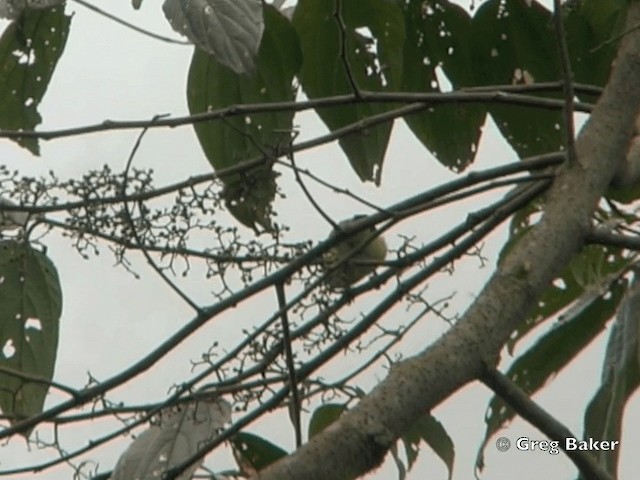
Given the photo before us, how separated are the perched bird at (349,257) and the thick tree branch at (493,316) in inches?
6.6

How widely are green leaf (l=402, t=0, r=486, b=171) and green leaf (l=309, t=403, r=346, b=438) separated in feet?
0.79

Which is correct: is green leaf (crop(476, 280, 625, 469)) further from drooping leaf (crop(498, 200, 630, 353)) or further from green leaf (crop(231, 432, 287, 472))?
green leaf (crop(231, 432, 287, 472))

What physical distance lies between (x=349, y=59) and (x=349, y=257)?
21 centimetres

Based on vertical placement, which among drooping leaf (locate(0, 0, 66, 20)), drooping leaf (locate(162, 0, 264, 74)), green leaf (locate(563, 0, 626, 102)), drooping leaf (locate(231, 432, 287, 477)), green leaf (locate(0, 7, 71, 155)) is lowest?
drooping leaf (locate(231, 432, 287, 477))

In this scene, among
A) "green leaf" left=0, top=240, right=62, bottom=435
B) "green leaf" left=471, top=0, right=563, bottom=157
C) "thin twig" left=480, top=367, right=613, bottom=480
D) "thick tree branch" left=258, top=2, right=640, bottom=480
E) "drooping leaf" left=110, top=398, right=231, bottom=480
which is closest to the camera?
"thick tree branch" left=258, top=2, right=640, bottom=480

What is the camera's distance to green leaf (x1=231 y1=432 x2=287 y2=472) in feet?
3.06

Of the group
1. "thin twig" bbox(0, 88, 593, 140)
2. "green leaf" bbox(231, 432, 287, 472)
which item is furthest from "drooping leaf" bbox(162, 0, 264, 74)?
"green leaf" bbox(231, 432, 287, 472)

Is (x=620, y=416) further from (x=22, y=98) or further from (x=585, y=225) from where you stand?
(x=22, y=98)

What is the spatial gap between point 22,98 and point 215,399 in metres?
0.33

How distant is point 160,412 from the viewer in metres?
0.89

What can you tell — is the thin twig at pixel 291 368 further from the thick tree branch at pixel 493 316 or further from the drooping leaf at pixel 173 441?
the thick tree branch at pixel 493 316

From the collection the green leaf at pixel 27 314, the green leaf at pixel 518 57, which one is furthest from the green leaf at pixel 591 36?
the green leaf at pixel 27 314

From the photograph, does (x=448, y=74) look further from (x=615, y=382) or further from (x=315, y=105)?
(x=615, y=382)

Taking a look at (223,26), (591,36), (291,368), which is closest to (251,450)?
(291,368)
